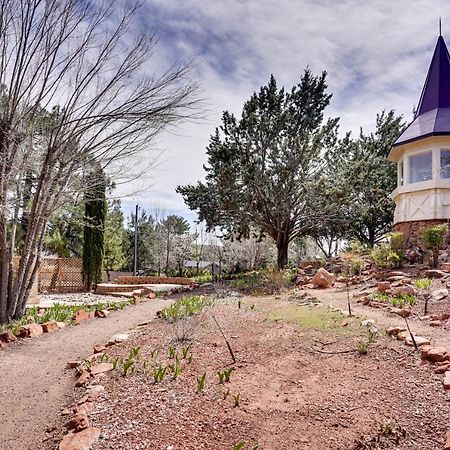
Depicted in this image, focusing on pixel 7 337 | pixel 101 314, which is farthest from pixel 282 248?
pixel 7 337

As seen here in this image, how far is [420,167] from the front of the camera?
1154 centimetres

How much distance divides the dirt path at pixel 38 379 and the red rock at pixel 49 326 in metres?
0.12

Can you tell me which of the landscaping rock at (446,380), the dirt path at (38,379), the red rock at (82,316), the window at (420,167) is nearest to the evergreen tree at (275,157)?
the window at (420,167)

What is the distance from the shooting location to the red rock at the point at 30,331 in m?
4.89

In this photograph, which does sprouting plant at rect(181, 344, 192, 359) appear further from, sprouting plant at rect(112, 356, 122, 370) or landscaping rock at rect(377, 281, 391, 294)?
landscaping rock at rect(377, 281, 391, 294)

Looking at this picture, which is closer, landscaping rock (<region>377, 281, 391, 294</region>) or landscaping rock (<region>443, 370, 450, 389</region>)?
landscaping rock (<region>443, 370, 450, 389</region>)

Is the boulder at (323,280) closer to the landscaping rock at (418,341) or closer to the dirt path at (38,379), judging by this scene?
the dirt path at (38,379)

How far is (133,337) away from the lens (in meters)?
4.82

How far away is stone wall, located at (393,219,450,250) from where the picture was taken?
10450 mm

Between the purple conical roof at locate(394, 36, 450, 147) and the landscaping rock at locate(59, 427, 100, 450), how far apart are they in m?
11.4

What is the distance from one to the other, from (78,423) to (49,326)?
3.14 metres

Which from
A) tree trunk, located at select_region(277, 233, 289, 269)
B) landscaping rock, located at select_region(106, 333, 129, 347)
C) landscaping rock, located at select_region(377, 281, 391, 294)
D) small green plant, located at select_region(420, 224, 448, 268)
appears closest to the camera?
landscaping rock, located at select_region(106, 333, 129, 347)

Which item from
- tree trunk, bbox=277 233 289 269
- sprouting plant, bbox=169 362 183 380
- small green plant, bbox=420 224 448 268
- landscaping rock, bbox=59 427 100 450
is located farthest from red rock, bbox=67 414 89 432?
tree trunk, bbox=277 233 289 269

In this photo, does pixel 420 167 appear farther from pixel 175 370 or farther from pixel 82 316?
pixel 175 370
